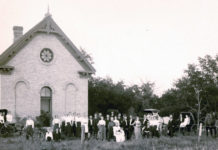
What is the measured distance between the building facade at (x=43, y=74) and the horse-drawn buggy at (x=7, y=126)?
1.83m

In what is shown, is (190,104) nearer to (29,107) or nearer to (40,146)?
(29,107)

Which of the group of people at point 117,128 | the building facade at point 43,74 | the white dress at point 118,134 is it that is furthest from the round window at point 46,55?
the white dress at point 118,134

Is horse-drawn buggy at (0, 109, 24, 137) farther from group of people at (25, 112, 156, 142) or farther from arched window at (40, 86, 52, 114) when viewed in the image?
arched window at (40, 86, 52, 114)

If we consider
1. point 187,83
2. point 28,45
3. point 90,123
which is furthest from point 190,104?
point 28,45

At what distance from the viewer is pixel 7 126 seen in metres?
25.8

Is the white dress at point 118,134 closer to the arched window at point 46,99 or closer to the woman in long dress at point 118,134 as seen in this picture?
the woman in long dress at point 118,134

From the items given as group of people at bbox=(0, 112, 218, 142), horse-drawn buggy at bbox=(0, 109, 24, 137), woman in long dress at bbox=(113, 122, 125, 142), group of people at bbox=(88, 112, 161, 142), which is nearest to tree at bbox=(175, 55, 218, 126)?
group of people at bbox=(0, 112, 218, 142)

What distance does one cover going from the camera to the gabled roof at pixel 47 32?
98.0 feet

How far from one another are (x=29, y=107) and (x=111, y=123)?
33.2 feet

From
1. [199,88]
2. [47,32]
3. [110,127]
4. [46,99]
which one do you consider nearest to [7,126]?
[46,99]

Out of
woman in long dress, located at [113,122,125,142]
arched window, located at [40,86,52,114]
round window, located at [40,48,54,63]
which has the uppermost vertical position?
round window, located at [40,48,54,63]

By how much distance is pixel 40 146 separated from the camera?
719 inches

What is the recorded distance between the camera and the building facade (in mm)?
29922

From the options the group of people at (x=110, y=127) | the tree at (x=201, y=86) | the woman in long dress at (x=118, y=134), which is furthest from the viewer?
the tree at (x=201, y=86)
